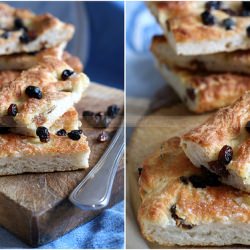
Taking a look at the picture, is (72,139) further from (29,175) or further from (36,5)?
(36,5)

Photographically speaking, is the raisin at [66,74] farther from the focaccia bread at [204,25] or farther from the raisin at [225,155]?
the raisin at [225,155]

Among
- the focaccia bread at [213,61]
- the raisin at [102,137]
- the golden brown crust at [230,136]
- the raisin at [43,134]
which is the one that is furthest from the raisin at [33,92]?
the focaccia bread at [213,61]

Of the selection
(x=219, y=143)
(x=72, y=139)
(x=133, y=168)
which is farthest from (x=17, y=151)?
(x=219, y=143)

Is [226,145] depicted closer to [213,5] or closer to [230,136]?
[230,136]

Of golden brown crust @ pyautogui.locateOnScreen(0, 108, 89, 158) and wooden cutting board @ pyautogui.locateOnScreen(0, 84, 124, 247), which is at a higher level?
golden brown crust @ pyautogui.locateOnScreen(0, 108, 89, 158)

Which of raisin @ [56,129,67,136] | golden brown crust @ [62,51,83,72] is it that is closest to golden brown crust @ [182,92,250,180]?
raisin @ [56,129,67,136]

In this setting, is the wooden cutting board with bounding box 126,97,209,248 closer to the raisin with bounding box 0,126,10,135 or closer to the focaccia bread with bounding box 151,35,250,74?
the focaccia bread with bounding box 151,35,250,74

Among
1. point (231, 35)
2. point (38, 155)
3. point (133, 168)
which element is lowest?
point (133, 168)
